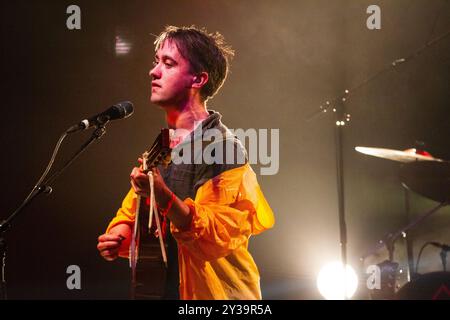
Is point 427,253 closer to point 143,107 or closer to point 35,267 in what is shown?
point 143,107

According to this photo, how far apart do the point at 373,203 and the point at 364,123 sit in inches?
22.3

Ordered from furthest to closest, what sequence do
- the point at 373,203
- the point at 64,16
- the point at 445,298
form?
the point at 373,203 < the point at 64,16 < the point at 445,298

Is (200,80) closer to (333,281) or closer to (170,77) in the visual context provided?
(170,77)

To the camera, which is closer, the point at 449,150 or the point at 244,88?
the point at 244,88

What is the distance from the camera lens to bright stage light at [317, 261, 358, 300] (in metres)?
3.16

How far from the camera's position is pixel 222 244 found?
1831 mm

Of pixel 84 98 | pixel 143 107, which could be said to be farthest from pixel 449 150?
pixel 84 98

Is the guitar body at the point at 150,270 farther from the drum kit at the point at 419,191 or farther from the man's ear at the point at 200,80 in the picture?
the drum kit at the point at 419,191

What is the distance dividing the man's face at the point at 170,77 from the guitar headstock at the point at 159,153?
358 millimetres

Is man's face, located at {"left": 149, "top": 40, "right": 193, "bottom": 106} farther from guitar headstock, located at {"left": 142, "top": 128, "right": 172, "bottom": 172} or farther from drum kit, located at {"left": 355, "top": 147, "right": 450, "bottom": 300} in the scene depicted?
drum kit, located at {"left": 355, "top": 147, "right": 450, "bottom": 300}

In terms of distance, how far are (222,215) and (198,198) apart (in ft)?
0.42

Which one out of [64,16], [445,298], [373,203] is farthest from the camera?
[373,203]

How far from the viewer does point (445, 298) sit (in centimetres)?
273

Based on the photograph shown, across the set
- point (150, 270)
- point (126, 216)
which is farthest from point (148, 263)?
point (126, 216)
